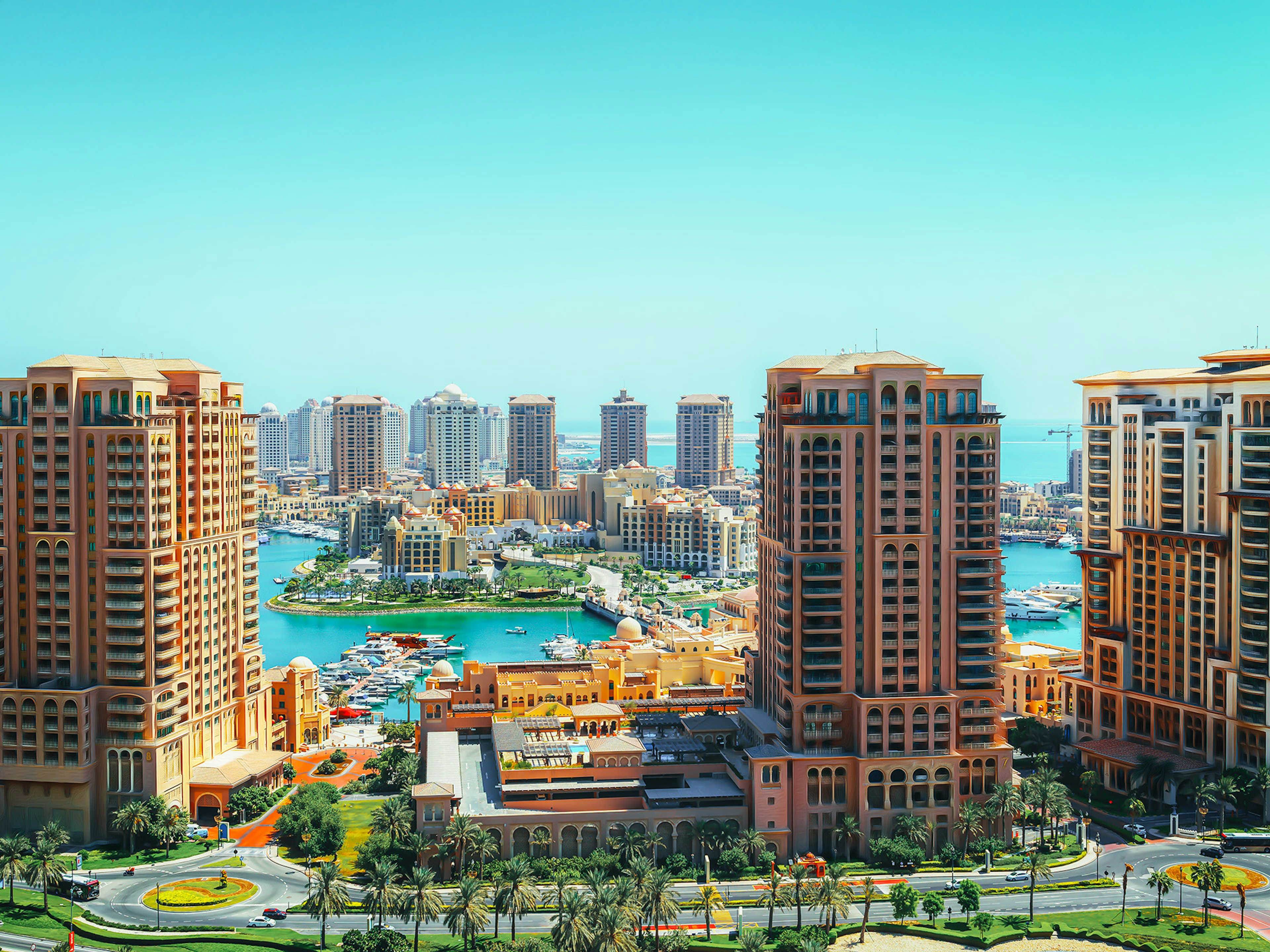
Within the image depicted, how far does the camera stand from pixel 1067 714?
62.4m

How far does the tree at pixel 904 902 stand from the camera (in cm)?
4100

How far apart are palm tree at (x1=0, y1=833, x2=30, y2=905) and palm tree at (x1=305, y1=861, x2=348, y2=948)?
10.9 metres

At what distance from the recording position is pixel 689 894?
43.7 m

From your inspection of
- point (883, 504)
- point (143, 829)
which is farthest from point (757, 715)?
point (143, 829)

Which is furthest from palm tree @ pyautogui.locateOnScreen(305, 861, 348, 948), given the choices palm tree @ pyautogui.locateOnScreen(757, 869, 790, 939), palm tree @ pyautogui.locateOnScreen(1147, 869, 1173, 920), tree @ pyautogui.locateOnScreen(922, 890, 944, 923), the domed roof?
the domed roof

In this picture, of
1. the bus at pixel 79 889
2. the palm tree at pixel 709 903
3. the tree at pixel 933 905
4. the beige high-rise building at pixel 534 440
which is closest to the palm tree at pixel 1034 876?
the tree at pixel 933 905

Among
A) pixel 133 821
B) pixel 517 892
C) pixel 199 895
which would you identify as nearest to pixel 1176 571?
pixel 517 892

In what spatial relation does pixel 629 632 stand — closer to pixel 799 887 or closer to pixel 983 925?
pixel 799 887

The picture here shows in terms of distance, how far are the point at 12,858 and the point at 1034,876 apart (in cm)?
3527

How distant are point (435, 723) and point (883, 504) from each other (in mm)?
23691

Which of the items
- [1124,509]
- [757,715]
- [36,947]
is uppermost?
→ [1124,509]

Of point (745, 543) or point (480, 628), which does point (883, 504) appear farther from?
point (745, 543)

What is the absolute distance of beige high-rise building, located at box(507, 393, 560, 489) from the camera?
639 feet

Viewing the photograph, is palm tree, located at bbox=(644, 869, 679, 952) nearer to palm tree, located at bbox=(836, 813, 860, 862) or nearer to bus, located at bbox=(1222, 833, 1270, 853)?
palm tree, located at bbox=(836, 813, 860, 862)
